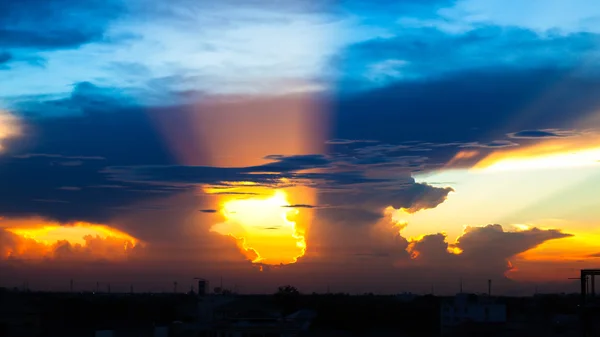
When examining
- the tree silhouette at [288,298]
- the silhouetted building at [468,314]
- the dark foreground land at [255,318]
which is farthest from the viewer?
the tree silhouette at [288,298]

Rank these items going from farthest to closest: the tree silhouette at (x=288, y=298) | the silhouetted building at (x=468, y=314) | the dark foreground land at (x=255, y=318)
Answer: the tree silhouette at (x=288, y=298)
the silhouetted building at (x=468, y=314)
the dark foreground land at (x=255, y=318)

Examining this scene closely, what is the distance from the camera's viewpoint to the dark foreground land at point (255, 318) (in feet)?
303

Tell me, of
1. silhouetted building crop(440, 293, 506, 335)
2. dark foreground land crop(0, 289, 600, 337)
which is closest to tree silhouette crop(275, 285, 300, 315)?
dark foreground land crop(0, 289, 600, 337)

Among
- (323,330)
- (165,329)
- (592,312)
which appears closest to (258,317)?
(165,329)

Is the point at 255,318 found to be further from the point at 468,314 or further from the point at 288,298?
the point at 288,298

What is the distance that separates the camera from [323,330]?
5453 inches

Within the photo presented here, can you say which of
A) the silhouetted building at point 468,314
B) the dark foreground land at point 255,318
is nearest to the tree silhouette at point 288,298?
the dark foreground land at point 255,318

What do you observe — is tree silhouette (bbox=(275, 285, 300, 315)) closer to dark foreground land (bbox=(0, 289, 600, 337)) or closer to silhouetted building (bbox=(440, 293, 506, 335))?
dark foreground land (bbox=(0, 289, 600, 337))

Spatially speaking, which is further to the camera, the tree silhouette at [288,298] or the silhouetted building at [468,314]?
the tree silhouette at [288,298]

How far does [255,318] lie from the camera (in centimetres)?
9200

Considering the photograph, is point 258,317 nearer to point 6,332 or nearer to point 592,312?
point 6,332

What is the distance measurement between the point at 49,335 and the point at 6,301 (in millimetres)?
17290

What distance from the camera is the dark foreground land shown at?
→ 92312mm

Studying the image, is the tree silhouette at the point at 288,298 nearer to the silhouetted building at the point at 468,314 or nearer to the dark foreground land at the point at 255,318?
the dark foreground land at the point at 255,318
